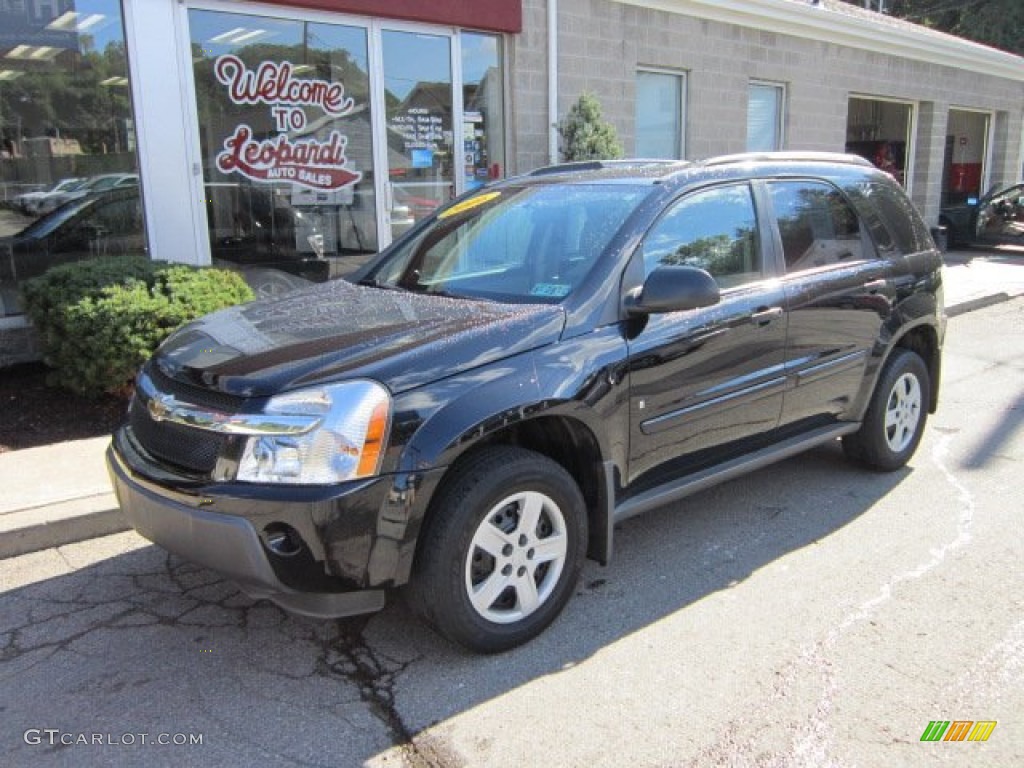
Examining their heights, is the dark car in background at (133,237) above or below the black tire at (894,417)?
above

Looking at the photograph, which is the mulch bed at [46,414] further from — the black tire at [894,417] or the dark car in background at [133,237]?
the black tire at [894,417]

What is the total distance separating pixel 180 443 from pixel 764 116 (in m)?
11.7

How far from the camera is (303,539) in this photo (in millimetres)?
2682

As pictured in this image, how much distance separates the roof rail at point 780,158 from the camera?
13.3ft

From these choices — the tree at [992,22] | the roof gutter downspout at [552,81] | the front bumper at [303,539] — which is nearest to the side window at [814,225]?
the front bumper at [303,539]

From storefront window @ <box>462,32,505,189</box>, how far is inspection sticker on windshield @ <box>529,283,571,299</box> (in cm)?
605

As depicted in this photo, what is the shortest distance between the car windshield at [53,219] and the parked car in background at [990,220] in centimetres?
1537

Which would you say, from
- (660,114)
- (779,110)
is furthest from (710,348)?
(779,110)

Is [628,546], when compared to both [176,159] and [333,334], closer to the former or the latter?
[333,334]

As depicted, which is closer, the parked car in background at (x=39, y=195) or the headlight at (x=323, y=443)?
the headlight at (x=323, y=443)

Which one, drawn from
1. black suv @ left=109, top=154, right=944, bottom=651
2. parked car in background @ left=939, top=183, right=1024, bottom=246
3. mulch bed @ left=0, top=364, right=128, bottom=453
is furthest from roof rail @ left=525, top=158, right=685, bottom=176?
parked car in background @ left=939, top=183, right=1024, bottom=246

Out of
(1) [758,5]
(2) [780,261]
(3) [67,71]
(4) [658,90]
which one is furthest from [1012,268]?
(3) [67,71]

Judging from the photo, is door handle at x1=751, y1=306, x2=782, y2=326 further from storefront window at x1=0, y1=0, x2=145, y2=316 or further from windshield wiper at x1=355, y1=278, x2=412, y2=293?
storefront window at x1=0, y1=0, x2=145, y2=316

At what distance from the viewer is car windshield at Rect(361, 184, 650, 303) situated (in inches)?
141
